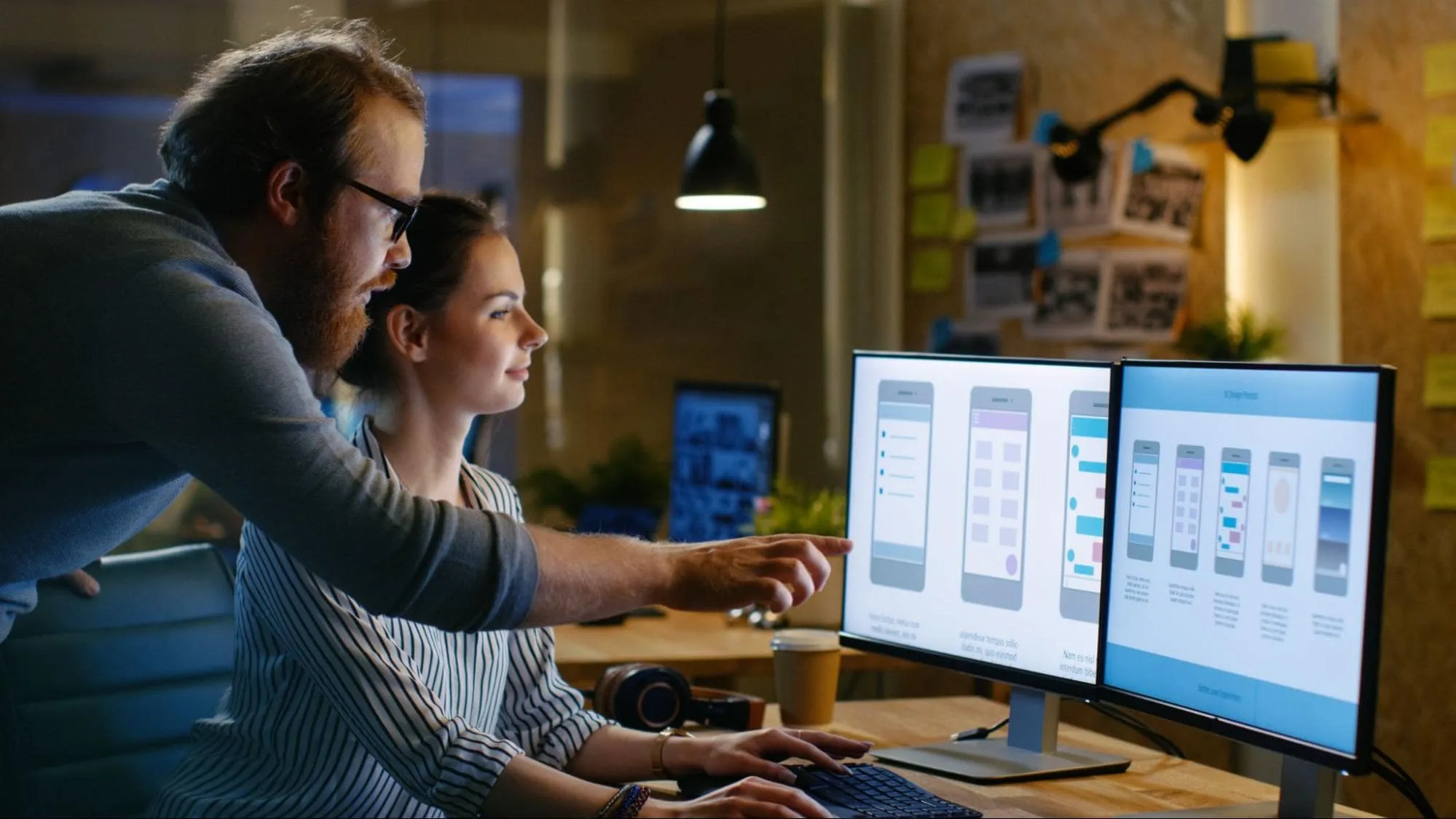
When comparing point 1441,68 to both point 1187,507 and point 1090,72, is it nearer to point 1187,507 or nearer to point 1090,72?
point 1090,72

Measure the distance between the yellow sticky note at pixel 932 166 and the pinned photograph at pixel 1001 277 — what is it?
0.73 feet

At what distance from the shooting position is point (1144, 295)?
344 centimetres

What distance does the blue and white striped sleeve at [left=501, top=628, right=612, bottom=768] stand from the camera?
5.95 feet

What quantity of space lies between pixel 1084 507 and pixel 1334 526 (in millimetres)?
379

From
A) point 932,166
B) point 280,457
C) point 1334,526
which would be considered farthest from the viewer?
point 932,166

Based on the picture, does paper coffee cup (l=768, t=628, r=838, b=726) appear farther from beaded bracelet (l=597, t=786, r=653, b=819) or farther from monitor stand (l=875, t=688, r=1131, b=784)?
beaded bracelet (l=597, t=786, r=653, b=819)

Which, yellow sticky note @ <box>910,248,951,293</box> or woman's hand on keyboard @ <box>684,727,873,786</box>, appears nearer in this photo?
woman's hand on keyboard @ <box>684,727,873,786</box>

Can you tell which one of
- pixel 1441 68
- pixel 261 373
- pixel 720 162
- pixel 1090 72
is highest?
pixel 1090 72

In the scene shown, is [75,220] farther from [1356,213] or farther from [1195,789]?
[1356,213]

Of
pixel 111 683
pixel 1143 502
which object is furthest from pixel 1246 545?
pixel 111 683

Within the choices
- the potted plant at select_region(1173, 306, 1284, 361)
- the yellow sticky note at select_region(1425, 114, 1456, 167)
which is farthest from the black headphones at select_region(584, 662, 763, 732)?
the yellow sticky note at select_region(1425, 114, 1456, 167)

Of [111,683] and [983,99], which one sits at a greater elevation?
[983,99]

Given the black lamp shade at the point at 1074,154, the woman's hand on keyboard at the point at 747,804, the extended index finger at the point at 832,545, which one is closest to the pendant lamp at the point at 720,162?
the black lamp shade at the point at 1074,154

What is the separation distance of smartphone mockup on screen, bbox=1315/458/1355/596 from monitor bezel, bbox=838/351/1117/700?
294 mm
